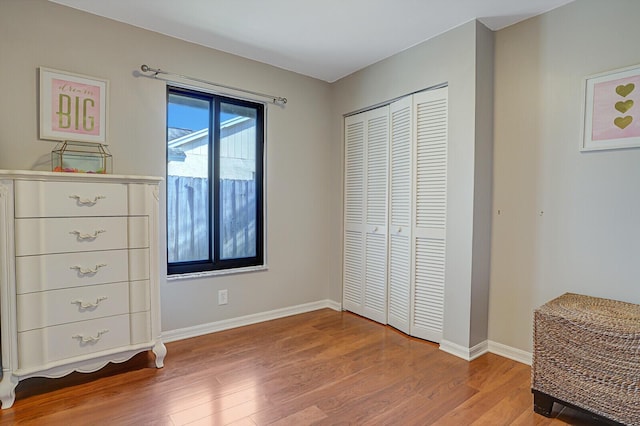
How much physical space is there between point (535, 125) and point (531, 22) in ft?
2.26

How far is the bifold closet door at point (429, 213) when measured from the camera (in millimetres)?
2541

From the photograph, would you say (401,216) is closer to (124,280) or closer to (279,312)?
(279,312)

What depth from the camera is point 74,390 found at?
1.92 meters

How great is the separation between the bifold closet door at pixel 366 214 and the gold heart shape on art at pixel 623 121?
4.95 feet

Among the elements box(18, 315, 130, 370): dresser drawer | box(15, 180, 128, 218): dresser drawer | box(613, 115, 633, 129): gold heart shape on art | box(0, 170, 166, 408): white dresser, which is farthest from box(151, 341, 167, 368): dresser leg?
box(613, 115, 633, 129): gold heart shape on art

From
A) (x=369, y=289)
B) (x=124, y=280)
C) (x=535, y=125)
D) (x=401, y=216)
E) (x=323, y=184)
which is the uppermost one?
(x=535, y=125)

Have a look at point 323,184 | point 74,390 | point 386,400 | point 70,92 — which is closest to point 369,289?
point 323,184

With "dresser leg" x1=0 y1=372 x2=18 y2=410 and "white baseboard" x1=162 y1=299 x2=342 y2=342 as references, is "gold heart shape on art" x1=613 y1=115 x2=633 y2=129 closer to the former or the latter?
"white baseboard" x1=162 y1=299 x2=342 y2=342

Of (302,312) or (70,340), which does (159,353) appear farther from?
(302,312)

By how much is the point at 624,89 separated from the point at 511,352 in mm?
1747

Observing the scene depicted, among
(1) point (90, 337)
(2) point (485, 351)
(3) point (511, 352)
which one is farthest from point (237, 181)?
(3) point (511, 352)

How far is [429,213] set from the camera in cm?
262

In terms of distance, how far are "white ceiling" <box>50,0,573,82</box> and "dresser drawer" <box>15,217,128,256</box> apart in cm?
140

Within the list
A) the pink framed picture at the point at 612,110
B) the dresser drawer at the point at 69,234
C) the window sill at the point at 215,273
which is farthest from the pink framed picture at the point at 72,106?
the pink framed picture at the point at 612,110
